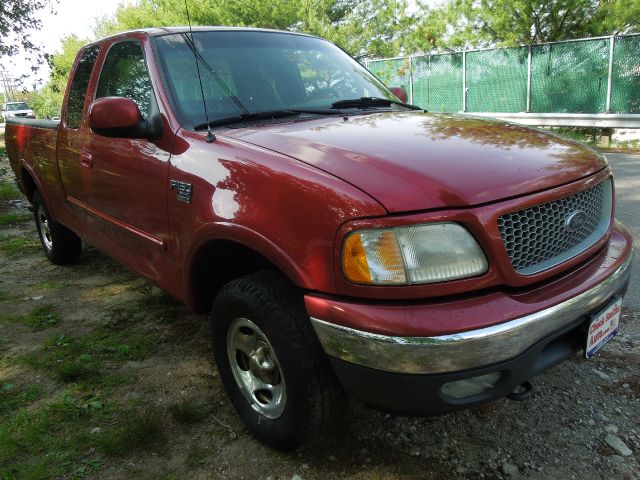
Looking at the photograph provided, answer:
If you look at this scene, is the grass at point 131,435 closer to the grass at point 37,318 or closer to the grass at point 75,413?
the grass at point 75,413

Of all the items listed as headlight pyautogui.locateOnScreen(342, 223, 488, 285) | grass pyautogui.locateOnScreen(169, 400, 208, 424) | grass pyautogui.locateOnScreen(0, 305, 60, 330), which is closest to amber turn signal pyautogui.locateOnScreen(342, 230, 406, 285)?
headlight pyautogui.locateOnScreen(342, 223, 488, 285)

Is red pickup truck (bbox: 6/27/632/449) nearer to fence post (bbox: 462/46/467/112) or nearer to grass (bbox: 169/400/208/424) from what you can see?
grass (bbox: 169/400/208/424)

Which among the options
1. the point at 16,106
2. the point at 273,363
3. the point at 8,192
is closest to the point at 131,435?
the point at 273,363

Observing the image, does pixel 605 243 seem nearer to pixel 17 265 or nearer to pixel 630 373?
pixel 630 373

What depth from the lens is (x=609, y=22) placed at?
13641mm

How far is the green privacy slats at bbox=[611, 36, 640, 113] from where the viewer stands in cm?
1067

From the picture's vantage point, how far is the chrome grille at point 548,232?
1.76 metres

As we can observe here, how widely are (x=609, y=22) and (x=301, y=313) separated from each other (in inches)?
601

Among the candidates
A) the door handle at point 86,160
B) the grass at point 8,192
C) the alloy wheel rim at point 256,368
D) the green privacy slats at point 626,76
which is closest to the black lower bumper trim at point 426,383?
the alloy wheel rim at point 256,368

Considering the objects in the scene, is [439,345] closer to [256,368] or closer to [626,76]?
[256,368]

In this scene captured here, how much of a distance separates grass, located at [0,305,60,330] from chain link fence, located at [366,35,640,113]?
37.8 ft

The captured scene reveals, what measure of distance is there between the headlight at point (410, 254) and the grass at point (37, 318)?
9.37 feet

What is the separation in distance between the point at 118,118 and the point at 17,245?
4.22 metres

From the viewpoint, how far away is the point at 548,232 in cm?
186
